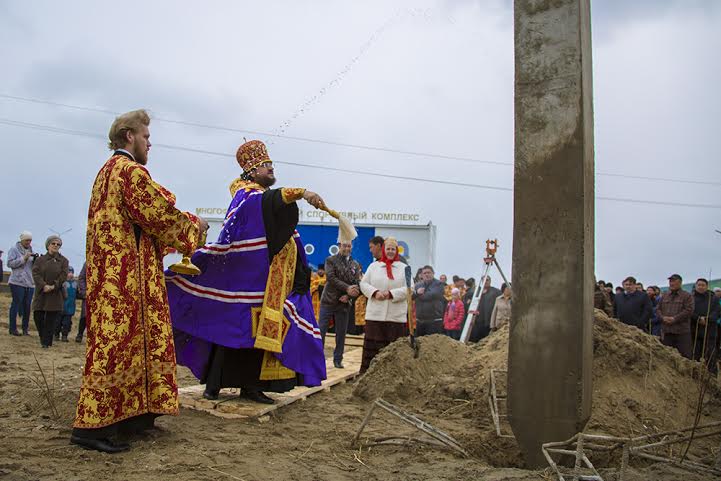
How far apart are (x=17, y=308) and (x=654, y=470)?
1156 centimetres

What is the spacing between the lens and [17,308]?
11.7 meters

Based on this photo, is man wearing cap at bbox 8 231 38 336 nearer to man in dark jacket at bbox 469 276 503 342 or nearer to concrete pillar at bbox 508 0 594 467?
man in dark jacket at bbox 469 276 503 342

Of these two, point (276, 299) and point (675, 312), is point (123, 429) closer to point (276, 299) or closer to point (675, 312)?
point (276, 299)

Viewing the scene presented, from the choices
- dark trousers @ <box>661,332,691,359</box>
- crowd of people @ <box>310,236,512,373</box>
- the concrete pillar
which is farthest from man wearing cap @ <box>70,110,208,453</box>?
dark trousers @ <box>661,332,691,359</box>

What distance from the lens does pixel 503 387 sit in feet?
19.4

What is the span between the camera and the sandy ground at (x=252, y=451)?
3.21 m

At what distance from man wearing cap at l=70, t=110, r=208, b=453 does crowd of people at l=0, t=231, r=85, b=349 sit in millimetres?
7252

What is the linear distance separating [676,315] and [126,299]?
9.31 meters

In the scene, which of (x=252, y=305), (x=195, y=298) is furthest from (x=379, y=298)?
(x=195, y=298)

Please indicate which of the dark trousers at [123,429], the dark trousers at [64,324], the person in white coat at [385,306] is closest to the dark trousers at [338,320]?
the person in white coat at [385,306]

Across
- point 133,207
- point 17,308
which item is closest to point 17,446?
point 133,207

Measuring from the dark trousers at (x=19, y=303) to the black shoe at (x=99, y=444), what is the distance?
9048mm

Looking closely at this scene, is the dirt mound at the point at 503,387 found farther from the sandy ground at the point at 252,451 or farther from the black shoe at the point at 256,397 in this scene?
the black shoe at the point at 256,397

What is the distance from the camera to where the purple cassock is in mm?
4934
